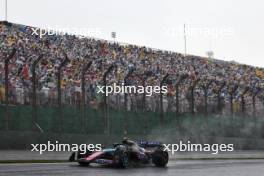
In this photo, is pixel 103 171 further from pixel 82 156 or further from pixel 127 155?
pixel 82 156

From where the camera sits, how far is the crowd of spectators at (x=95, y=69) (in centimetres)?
2417

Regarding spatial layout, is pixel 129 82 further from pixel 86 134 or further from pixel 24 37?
pixel 24 37

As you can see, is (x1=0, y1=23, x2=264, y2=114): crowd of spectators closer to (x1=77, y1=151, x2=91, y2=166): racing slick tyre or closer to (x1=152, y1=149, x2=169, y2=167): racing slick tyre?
(x1=77, y1=151, x2=91, y2=166): racing slick tyre

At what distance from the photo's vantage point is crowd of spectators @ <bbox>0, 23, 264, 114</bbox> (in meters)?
24.2

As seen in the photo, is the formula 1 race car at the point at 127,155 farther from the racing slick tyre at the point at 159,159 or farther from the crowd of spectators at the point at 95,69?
the crowd of spectators at the point at 95,69

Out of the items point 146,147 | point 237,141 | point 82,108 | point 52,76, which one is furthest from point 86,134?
point 237,141

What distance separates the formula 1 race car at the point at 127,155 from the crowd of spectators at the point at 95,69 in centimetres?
652

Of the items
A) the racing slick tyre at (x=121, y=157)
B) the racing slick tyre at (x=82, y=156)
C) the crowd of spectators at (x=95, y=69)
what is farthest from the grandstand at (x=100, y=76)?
the racing slick tyre at (x=121, y=157)

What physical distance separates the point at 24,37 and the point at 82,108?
722 centimetres

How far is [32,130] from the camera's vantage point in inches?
901

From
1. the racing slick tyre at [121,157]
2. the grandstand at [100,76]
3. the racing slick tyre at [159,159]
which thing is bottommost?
the racing slick tyre at [159,159]

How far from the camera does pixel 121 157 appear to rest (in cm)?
1588

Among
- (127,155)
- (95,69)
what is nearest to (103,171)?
(127,155)

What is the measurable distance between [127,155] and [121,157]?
0.52 m
